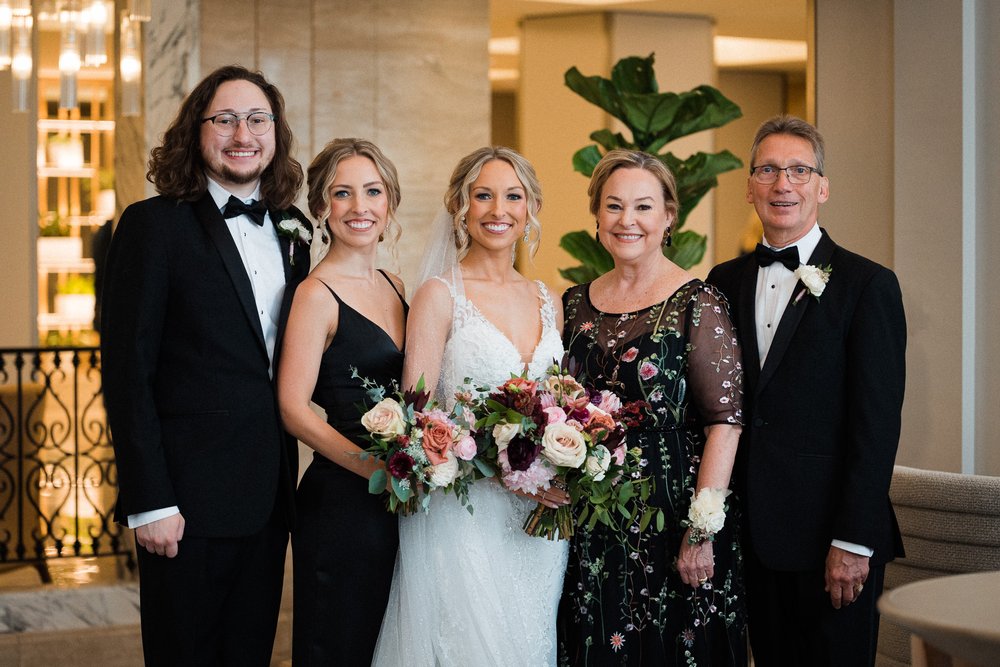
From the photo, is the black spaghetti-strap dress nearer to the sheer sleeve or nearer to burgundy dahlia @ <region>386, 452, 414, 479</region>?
burgundy dahlia @ <region>386, 452, 414, 479</region>

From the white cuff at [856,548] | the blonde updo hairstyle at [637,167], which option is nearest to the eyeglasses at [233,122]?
the blonde updo hairstyle at [637,167]

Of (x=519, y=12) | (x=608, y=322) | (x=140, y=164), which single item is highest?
(x=519, y=12)

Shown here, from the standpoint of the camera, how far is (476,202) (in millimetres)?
3035

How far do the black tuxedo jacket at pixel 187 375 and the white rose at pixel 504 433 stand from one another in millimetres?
645

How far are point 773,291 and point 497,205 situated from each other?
851 mm

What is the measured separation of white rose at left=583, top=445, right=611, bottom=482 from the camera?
2.63 m

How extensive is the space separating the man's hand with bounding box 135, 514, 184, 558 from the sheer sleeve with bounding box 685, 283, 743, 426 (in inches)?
57.4

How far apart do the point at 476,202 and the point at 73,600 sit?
3.64 metres

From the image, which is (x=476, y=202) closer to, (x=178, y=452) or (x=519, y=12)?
(x=178, y=452)

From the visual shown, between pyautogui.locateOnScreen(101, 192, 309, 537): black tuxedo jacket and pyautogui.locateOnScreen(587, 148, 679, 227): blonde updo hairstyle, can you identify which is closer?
pyautogui.locateOnScreen(101, 192, 309, 537): black tuxedo jacket

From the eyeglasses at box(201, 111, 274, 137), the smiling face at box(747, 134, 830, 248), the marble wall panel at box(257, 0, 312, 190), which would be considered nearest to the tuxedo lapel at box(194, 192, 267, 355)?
the eyeglasses at box(201, 111, 274, 137)

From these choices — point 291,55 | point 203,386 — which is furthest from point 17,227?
point 203,386

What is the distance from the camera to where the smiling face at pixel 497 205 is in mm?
3010

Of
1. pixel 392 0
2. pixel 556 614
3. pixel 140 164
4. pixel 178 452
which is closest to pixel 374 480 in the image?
pixel 178 452
